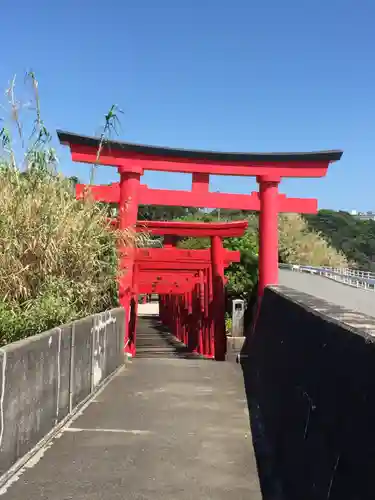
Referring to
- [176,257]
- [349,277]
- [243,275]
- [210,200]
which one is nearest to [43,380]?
[210,200]

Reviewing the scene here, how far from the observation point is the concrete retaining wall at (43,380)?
424 cm

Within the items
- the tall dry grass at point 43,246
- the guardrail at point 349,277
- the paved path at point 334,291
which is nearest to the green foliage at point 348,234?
the guardrail at point 349,277

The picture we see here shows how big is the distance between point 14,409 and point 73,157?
1094cm

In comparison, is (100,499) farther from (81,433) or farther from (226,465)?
(81,433)

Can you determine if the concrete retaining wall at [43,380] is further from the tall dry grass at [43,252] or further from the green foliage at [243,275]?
the green foliage at [243,275]

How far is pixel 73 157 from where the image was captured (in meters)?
14.6

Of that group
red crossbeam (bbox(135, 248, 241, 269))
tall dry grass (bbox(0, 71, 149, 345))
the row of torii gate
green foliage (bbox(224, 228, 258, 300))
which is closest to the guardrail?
green foliage (bbox(224, 228, 258, 300))

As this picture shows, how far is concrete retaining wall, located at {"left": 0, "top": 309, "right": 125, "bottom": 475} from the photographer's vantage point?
4242mm

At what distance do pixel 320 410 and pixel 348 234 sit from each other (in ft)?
339

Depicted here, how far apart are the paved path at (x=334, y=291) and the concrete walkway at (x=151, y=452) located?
13.0ft

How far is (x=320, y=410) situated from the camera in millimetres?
3504

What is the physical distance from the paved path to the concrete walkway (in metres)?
3.96

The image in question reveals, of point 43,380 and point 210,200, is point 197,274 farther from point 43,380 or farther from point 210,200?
point 43,380

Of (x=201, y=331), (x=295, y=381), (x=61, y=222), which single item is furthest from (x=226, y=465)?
(x=201, y=331)
